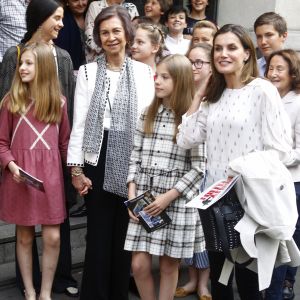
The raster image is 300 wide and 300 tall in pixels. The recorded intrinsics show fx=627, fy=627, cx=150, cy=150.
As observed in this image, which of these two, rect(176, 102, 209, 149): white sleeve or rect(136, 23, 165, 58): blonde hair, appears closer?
rect(176, 102, 209, 149): white sleeve

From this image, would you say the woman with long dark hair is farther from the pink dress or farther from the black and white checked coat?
the black and white checked coat

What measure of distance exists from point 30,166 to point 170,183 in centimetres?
101

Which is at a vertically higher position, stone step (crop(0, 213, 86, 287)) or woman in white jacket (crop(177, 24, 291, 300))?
woman in white jacket (crop(177, 24, 291, 300))

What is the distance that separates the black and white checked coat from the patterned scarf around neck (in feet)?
0.64

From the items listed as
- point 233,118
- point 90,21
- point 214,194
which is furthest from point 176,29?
point 214,194

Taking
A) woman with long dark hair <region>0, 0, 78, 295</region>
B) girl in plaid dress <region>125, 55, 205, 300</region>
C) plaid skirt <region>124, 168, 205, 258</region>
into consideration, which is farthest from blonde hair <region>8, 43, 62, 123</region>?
plaid skirt <region>124, 168, 205, 258</region>

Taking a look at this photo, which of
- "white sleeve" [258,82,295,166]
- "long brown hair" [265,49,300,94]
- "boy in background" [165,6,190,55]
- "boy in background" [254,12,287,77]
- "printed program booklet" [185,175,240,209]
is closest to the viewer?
"printed program booklet" [185,175,240,209]

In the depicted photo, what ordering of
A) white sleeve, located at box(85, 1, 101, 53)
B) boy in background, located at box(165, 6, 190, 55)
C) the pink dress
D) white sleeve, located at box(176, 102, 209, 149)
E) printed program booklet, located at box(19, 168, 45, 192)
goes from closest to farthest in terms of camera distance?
1. white sleeve, located at box(176, 102, 209, 149)
2. printed program booklet, located at box(19, 168, 45, 192)
3. the pink dress
4. white sleeve, located at box(85, 1, 101, 53)
5. boy in background, located at box(165, 6, 190, 55)

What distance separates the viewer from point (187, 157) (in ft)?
13.4

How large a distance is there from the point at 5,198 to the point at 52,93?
2.66 ft

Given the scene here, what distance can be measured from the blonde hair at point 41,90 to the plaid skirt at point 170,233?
868mm

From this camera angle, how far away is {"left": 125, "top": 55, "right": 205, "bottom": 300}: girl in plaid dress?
3998 millimetres

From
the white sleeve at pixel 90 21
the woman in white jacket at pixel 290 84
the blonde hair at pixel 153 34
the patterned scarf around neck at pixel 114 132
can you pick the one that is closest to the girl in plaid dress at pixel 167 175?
the patterned scarf around neck at pixel 114 132

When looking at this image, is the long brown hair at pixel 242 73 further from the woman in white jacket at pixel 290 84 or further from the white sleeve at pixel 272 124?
the woman in white jacket at pixel 290 84
